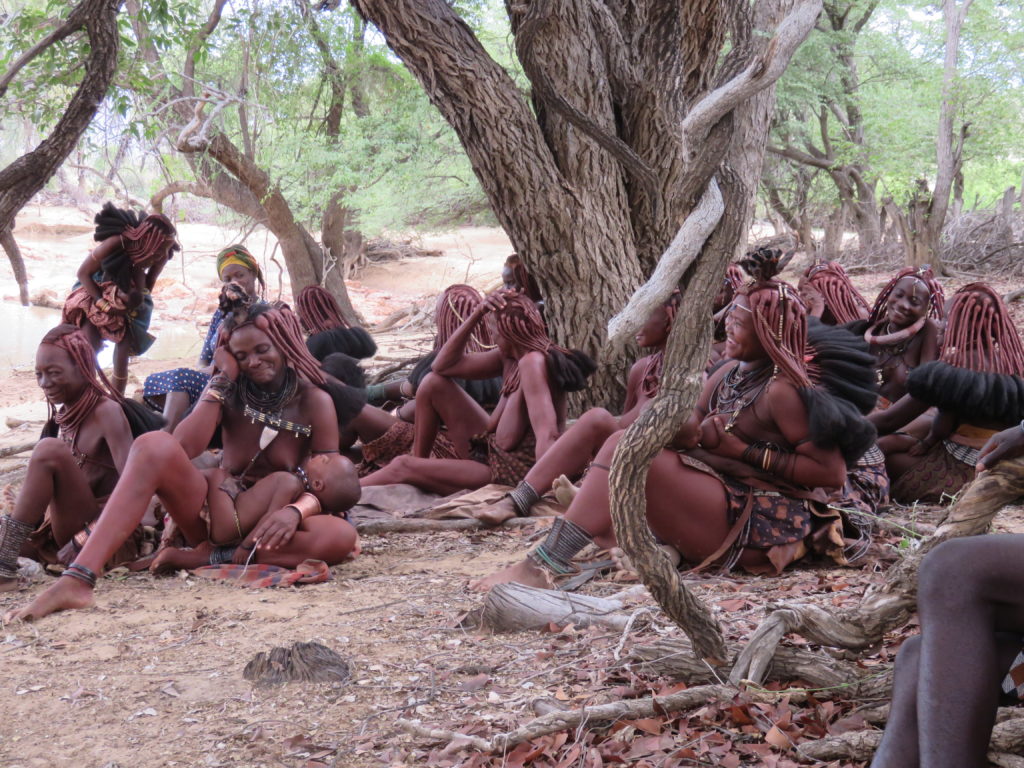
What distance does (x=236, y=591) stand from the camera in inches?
173

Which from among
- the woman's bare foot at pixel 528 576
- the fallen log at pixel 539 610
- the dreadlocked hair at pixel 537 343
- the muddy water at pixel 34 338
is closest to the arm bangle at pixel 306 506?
the woman's bare foot at pixel 528 576

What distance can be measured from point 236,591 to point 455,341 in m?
2.08

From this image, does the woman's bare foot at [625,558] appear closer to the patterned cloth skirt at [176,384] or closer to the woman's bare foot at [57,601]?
the woman's bare foot at [57,601]

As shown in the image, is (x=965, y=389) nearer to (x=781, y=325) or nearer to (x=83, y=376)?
(x=781, y=325)

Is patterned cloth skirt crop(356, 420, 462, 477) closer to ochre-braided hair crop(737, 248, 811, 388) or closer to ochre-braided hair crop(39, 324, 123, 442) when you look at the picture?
ochre-braided hair crop(39, 324, 123, 442)

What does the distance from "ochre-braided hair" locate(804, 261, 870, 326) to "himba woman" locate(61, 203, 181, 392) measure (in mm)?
3951

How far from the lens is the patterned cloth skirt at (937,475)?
195 inches

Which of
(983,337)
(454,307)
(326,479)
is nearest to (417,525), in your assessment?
(326,479)

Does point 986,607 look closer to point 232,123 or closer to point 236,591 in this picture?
point 236,591

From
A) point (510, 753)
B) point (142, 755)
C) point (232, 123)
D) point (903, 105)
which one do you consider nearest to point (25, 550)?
point (142, 755)

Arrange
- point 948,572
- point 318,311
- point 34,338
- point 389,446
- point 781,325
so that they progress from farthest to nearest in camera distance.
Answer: point 34,338, point 318,311, point 389,446, point 781,325, point 948,572

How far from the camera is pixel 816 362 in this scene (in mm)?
4180

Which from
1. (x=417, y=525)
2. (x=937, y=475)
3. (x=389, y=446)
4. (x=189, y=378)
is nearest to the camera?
(x=937, y=475)

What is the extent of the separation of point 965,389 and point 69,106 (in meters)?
4.08
